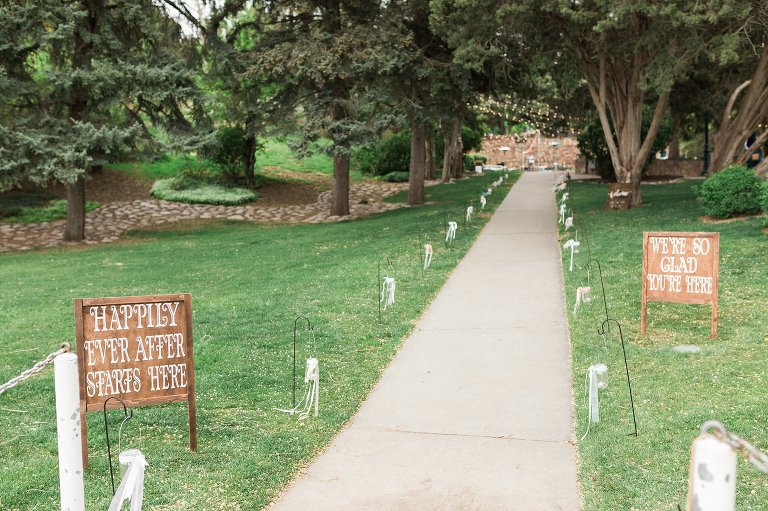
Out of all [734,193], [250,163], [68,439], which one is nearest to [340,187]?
[250,163]

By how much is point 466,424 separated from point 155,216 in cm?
2122

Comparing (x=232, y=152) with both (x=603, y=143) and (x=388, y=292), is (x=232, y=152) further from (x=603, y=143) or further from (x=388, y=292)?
(x=388, y=292)

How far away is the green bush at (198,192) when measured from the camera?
1075 inches

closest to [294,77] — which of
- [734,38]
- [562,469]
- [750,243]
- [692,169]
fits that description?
[734,38]

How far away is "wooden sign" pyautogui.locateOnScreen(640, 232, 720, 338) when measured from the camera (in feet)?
26.3

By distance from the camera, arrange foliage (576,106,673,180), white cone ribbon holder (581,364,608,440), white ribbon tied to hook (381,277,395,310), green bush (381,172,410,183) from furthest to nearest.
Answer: green bush (381,172,410,183) < foliage (576,106,673,180) < white ribbon tied to hook (381,277,395,310) < white cone ribbon holder (581,364,608,440)

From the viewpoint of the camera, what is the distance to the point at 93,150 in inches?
728

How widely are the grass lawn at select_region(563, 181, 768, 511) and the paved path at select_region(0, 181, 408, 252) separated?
13.9 metres

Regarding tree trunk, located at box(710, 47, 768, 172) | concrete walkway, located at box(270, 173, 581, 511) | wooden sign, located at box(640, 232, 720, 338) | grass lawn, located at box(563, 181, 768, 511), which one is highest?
tree trunk, located at box(710, 47, 768, 172)

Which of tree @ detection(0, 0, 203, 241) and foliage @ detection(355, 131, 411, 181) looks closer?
tree @ detection(0, 0, 203, 241)

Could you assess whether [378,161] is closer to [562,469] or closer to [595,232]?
[595,232]

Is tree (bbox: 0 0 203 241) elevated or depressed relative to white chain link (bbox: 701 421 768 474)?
elevated

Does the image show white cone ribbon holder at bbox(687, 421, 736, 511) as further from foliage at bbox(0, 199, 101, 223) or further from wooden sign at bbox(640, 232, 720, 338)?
foliage at bbox(0, 199, 101, 223)

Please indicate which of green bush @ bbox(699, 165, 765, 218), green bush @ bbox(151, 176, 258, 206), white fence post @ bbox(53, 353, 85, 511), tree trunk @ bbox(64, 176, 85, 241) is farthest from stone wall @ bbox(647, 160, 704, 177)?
white fence post @ bbox(53, 353, 85, 511)
